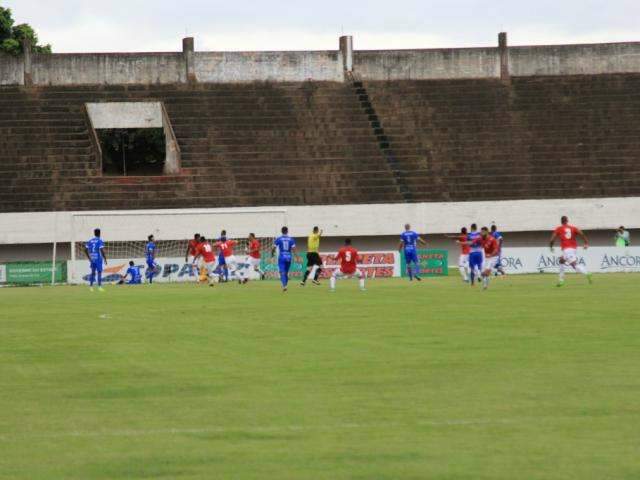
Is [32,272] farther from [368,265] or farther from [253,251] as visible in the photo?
[368,265]

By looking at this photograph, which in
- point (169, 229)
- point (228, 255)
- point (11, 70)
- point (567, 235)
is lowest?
point (228, 255)

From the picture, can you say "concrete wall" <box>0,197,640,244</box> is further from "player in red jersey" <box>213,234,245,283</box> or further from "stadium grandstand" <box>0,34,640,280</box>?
"player in red jersey" <box>213,234,245,283</box>

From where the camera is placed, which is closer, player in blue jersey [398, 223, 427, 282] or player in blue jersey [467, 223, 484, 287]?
player in blue jersey [467, 223, 484, 287]

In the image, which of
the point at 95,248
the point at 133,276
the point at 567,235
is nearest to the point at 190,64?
the point at 133,276

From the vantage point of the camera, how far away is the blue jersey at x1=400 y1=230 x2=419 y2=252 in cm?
4528

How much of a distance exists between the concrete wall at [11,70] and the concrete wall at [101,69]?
0.61 meters

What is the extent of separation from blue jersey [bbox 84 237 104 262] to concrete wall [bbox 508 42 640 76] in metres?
30.1

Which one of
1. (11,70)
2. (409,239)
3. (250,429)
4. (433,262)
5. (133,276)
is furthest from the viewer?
(11,70)

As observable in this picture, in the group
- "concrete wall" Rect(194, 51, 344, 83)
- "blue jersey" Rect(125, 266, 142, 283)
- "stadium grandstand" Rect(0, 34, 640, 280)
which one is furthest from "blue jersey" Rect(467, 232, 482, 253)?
"concrete wall" Rect(194, 51, 344, 83)

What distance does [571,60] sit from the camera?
67750 millimetres

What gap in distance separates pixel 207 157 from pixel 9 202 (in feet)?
29.4

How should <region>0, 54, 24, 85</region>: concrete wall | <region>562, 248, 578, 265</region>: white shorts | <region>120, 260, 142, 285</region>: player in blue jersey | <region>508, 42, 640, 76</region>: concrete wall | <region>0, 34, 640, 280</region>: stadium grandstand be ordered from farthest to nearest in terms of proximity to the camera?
1. <region>508, 42, 640, 76</region>: concrete wall
2. <region>0, 54, 24, 85</region>: concrete wall
3. <region>0, 34, 640, 280</region>: stadium grandstand
4. <region>120, 260, 142, 285</region>: player in blue jersey
5. <region>562, 248, 578, 265</region>: white shorts

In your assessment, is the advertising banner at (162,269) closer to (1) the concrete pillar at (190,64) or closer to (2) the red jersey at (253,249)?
(2) the red jersey at (253,249)

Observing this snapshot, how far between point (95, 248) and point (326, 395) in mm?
31730
